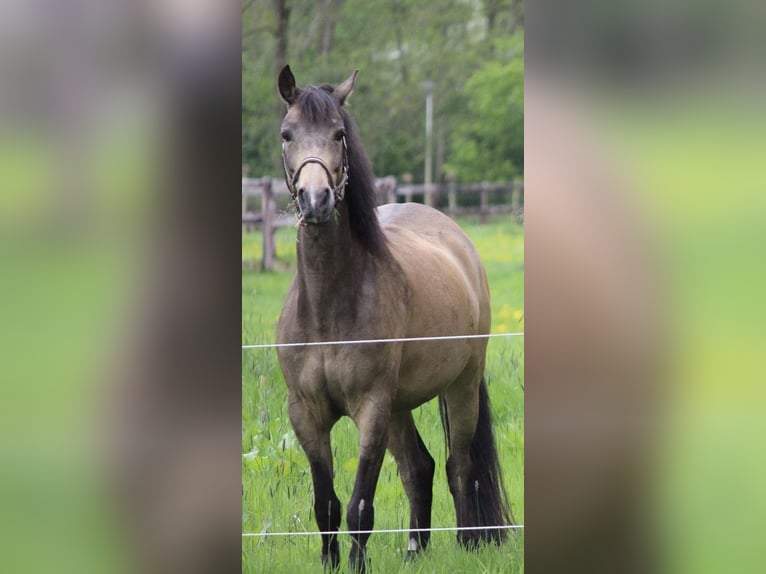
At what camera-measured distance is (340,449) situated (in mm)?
3174

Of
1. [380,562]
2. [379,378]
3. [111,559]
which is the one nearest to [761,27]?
[379,378]

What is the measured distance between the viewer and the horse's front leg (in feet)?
10.3

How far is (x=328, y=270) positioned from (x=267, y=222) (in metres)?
0.23

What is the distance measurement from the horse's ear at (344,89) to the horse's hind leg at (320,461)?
0.91 metres

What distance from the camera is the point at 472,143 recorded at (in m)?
3.16

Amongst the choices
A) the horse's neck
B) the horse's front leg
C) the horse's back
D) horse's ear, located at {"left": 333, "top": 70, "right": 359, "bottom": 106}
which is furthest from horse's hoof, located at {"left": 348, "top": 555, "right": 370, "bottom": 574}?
horse's ear, located at {"left": 333, "top": 70, "right": 359, "bottom": 106}

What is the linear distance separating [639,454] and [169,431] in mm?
1461

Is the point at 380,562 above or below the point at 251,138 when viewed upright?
below

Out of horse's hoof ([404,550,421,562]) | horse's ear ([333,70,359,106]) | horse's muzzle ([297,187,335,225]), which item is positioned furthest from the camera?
horse's hoof ([404,550,421,562])

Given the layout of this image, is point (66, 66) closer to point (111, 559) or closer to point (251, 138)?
point (251, 138)

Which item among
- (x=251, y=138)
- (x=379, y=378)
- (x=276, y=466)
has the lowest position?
(x=276, y=466)

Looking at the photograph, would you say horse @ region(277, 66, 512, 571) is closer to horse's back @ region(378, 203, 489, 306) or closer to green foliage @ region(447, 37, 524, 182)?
horse's back @ region(378, 203, 489, 306)

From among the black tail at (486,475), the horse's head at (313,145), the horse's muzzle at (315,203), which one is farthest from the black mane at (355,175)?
the black tail at (486,475)

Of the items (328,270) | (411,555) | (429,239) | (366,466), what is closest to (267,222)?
(328,270)
